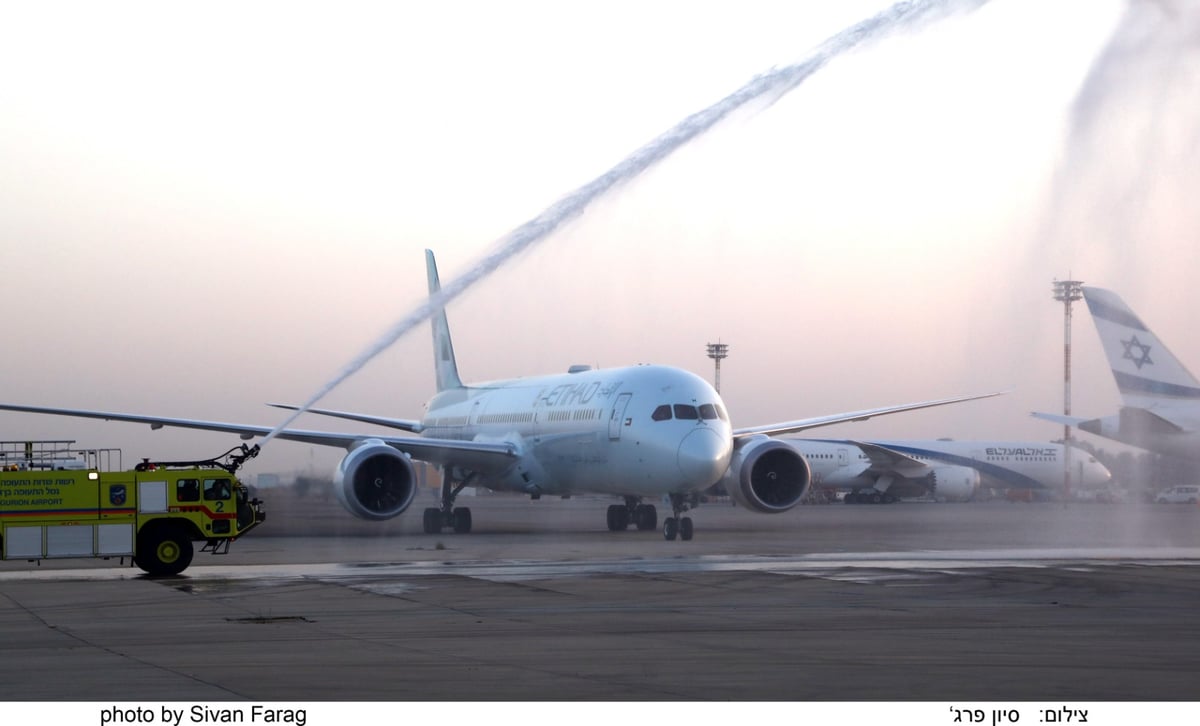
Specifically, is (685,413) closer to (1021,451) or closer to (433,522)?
(433,522)

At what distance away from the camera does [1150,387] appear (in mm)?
43219

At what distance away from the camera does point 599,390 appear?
125 feet

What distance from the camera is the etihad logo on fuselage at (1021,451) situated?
84.9 meters

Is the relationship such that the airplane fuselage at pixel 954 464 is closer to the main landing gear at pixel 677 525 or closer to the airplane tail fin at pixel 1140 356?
the airplane tail fin at pixel 1140 356

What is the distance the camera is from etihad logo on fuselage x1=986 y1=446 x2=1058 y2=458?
8494 cm

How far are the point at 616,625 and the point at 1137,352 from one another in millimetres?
30808

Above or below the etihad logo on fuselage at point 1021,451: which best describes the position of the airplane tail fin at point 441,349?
above

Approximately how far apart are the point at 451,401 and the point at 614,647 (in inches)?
1350

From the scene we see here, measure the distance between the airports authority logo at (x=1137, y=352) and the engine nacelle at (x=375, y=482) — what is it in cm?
2170

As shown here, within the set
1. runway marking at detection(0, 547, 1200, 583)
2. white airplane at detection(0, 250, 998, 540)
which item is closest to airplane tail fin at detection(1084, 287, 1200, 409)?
white airplane at detection(0, 250, 998, 540)

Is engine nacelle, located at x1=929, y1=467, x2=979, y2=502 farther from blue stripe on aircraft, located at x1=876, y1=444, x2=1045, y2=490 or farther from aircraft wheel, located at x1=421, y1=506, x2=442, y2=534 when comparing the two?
aircraft wheel, located at x1=421, y1=506, x2=442, y2=534

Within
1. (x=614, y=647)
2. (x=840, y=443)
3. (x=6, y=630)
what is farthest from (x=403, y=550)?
(x=840, y=443)

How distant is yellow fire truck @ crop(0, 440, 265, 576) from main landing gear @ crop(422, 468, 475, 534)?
50.2ft

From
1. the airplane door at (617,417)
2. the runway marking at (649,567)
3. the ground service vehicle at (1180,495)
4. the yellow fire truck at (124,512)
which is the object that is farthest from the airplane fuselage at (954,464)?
the yellow fire truck at (124,512)
